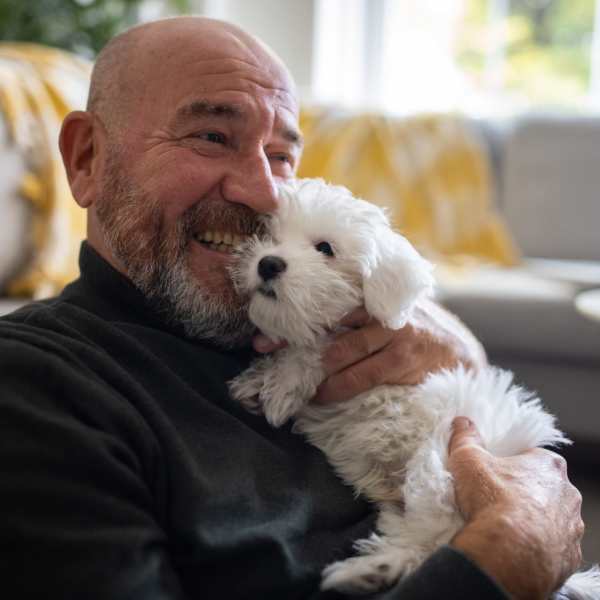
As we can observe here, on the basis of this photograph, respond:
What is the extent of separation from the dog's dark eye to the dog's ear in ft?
0.22

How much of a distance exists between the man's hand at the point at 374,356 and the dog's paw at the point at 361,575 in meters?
0.31

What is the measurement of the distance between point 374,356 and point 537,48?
4192 millimetres

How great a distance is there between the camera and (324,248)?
4.06 feet

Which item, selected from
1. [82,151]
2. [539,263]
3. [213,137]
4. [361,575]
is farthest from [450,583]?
[539,263]

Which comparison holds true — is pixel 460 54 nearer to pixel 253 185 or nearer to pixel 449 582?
pixel 253 185

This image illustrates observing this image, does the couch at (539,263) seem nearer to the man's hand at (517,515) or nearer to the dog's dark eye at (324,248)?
the dog's dark eye at (324,248)

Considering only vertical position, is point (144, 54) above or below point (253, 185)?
above

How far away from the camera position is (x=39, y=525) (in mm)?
824

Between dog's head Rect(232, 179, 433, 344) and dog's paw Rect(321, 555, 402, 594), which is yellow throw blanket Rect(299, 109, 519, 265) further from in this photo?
dog's paw Rect(321, 555, 402, 594)

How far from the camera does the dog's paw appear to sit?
37.2 inches

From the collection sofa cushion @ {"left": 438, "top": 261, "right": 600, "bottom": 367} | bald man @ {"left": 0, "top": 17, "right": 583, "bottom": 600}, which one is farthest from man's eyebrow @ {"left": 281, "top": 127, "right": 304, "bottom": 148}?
sofa cushion @ {"left": 438, "top": 261, "right": 600, "bottom": 367}

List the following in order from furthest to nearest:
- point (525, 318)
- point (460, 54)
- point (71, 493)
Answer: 1. point (460, 54)
2. point (525, 318)
3. point (71, 493)

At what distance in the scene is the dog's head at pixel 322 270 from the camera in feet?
3.82

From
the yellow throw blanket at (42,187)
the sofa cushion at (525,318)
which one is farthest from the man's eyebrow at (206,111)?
the sofa cushion at (525,318)
